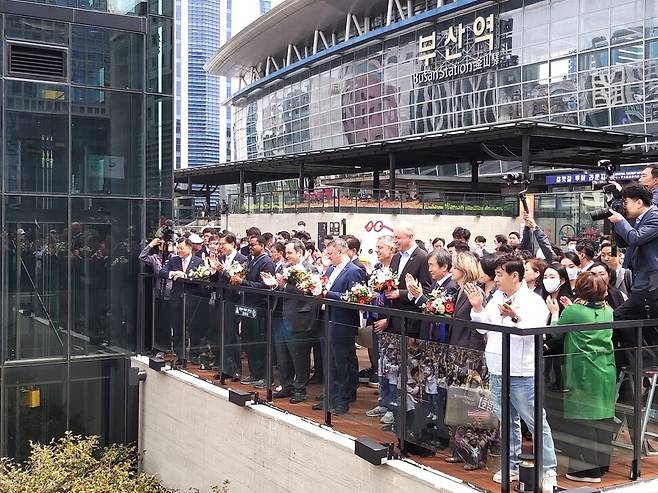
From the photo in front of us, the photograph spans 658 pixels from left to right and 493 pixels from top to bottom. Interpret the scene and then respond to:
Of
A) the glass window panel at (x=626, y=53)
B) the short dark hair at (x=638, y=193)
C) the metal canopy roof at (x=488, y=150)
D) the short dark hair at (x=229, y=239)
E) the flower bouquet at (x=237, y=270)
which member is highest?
the glass window panel at (x=626, y=53)

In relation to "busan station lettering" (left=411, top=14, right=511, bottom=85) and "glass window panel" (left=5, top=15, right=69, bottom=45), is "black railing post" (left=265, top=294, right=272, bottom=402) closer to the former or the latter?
"glass window panel" (left=5, top=15, right=69, bottom=45)

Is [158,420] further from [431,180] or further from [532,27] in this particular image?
[431,180]

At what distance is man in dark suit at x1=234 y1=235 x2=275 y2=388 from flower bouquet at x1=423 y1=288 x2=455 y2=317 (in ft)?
9.39

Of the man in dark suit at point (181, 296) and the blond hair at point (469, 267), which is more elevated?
the blond hair at point (469, 267)

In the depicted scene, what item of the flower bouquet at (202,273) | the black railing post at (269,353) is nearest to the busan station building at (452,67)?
the flower bouquet at (202,273)

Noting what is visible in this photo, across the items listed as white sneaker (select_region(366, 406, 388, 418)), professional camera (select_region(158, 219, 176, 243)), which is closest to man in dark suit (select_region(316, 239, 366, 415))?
white sneaker (select_region(366, 406, 388, 418))

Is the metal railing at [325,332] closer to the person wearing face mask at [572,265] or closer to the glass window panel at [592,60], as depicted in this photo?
the person wearing face mask at [572,265]

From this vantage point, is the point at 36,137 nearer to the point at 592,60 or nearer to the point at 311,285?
the point at 311,285

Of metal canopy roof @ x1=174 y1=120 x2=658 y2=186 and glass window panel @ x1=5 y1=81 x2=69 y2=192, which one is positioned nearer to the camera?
A: glass window panel @ x1=5 y1=81 x2=69 y2=192

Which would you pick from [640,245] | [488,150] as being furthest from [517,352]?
[488,150]

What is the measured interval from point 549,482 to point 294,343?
3.46 m

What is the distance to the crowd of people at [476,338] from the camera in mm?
5570

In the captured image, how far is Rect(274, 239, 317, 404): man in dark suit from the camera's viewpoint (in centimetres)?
801

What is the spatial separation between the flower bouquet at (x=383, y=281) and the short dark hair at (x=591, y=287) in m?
1.93
